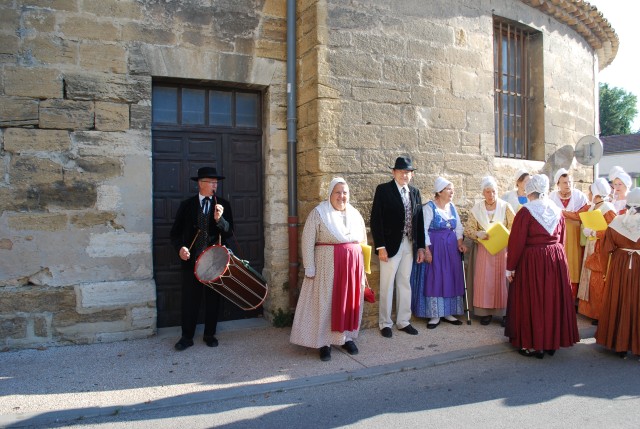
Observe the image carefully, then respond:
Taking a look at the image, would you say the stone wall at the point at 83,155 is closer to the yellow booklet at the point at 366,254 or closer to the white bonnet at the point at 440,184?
the yellow booklet at the point at 366,254

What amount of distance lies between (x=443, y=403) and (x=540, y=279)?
164 cm

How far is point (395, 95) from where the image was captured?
5934mm

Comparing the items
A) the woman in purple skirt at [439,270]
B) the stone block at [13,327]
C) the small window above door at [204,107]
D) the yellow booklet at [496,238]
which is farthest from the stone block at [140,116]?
the yellow booklet at [496,238]

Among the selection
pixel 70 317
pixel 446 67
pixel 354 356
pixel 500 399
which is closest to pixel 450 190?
pixel 446 67

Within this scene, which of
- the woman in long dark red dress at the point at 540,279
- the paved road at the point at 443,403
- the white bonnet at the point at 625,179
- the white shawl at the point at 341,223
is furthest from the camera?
the white bonnet at the point at 625,179

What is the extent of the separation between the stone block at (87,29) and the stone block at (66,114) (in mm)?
643

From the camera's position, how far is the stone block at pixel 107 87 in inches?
199

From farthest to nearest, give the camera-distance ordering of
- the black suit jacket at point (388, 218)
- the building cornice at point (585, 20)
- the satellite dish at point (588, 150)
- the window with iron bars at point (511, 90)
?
1. the satellite dish at point (588, 150)
2. the building cornice at point (585, 20)
3. the window with iron bars at point (511, 90)
4. the black suit jacket at point (388, 218)

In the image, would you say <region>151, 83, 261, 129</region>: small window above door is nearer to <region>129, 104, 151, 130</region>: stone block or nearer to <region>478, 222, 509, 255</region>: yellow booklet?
<region>129, 104, 151, 130</region>: stone block

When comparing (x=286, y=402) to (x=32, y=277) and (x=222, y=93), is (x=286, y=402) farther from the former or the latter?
(x=222, y=93)

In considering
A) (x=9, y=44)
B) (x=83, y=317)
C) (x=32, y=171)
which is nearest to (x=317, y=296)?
(x=83, y=317)

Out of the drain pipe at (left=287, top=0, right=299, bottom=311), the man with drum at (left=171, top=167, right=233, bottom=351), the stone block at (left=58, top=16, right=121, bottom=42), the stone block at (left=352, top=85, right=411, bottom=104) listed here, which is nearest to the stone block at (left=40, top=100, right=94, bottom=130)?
the stone block at (left=58, top=16, right=121, bottom=42)

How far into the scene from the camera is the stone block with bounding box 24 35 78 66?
4.93 m

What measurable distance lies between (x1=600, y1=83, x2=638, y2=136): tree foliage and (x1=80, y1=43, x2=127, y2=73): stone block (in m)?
43.2
